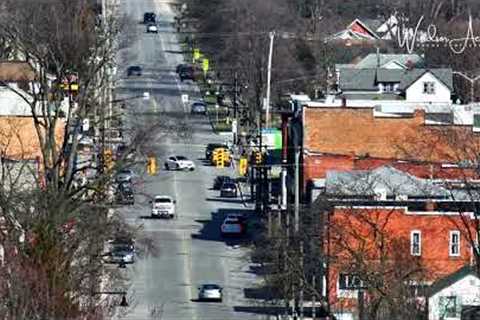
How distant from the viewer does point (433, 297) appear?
38.9 meters

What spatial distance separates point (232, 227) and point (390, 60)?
93.2ft

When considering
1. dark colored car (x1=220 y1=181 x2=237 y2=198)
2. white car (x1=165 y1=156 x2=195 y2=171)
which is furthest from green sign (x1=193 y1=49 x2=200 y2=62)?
dark colored car (x1=220 y1=181 x2=237 y2=198)

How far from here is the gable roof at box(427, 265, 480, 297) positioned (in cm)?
3913

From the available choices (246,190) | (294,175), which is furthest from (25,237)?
(246,190)

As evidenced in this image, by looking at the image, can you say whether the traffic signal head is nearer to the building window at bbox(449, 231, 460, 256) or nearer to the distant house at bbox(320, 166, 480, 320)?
the distant house at bbox(320, 166, 480, 320)

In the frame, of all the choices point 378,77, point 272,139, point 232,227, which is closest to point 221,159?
point 272,139

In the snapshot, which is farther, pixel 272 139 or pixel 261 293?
pixel 272 139

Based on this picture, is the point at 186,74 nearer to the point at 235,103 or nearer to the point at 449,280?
the point at 235,103

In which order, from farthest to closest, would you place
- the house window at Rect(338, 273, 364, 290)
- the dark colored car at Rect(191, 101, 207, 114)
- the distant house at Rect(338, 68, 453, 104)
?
1. the dark colored car at Rect(191, 101, 207, 114)
2. the distant house at Rect(338, 68, 453, 104)
3. the house window at Rect(338, 273, 364, 290)

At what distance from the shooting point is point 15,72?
5988cm

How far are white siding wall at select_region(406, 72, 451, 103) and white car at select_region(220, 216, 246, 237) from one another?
18059mm

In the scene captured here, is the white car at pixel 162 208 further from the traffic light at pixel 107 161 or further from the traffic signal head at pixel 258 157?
the traffic light at pixel 107 161

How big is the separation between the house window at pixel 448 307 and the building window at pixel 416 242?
465cm

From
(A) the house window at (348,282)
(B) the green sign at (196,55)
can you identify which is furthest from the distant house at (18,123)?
(B) the green sign at (196,55)
